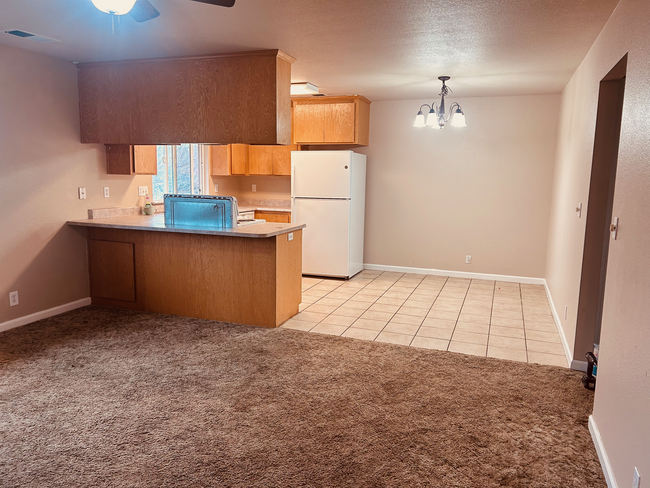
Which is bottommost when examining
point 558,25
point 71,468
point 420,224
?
point 71,468

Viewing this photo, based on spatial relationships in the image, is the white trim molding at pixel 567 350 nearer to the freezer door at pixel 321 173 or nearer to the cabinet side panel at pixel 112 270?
the freezer door at pixel 321 173

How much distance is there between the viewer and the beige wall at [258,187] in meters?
6.92

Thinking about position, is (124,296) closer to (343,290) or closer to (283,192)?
(343,290)

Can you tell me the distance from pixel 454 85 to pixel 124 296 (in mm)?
4104

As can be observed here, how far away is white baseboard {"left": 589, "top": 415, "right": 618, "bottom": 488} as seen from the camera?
79.0 inches

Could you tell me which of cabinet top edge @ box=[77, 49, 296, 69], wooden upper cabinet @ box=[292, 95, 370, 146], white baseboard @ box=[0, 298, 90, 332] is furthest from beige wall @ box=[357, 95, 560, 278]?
white baseboard @ box=[0, 298, 90, 332]

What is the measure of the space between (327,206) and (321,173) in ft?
1.39

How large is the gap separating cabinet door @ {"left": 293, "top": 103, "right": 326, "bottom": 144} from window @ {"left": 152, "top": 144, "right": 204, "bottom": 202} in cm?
137

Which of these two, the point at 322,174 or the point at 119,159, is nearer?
the point at 119,159

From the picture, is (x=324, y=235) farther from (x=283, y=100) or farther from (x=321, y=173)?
(x=283, y=100)

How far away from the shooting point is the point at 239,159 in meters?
6.59

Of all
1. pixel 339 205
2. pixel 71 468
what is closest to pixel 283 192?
pixel 339 205

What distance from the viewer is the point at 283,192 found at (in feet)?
22.9

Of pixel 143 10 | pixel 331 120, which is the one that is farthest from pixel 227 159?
pixel 143 10
